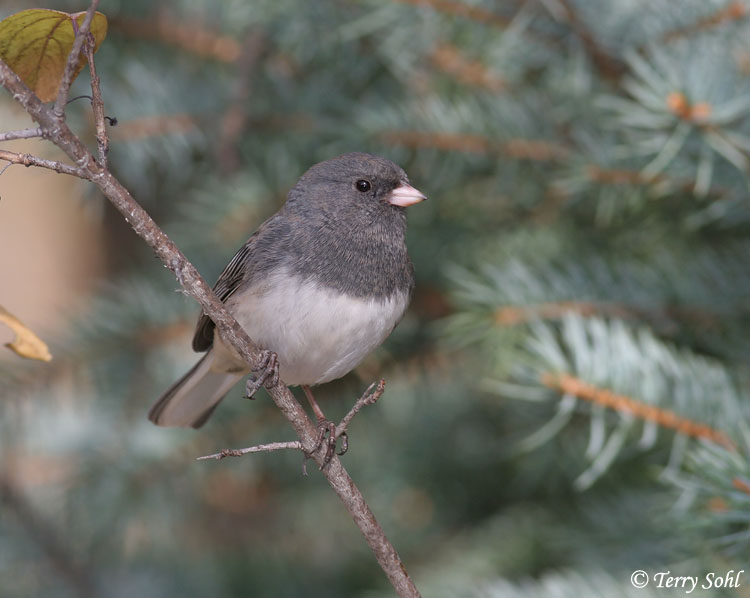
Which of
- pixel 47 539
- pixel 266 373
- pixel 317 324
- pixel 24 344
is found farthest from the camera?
pixel 47 539

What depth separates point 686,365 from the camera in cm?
97

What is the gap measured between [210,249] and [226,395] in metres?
0.27

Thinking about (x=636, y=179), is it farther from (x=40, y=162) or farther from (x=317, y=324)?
(x=40, y=162)

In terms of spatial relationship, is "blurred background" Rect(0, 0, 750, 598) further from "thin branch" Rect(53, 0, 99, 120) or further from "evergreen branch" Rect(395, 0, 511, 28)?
"thin branch" Rect(53, 0, 99, 120)

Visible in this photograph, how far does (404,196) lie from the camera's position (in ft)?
3.79

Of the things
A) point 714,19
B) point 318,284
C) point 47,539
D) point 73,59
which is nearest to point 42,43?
point 73,59

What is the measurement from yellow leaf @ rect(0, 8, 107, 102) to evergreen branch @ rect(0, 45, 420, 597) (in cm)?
5

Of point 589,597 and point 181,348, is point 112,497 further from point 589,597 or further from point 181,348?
point 589,597

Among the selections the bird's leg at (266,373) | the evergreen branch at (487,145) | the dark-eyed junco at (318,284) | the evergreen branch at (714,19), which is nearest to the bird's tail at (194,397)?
the dark-eyed junco at (318,284)

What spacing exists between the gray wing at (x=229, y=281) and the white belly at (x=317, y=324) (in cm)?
Result: 8

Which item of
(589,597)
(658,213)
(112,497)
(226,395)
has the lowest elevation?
(112,497)

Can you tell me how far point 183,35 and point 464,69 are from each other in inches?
19.2

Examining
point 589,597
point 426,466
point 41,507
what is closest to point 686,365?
point 589,597

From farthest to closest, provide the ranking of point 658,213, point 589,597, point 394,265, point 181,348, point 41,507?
1. point 41,507
2. point 181,348
3. point 658,213
4. point 394,265
5. point 589,597
